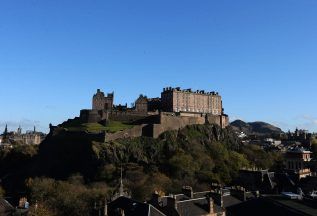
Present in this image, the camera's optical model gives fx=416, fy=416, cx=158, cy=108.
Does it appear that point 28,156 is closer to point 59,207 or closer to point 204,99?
point 204,99

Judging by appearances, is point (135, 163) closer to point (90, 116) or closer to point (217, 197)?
point (90, 116)

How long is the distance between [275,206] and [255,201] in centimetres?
276

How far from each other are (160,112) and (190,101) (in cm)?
2365

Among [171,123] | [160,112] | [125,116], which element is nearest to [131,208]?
[171,123]

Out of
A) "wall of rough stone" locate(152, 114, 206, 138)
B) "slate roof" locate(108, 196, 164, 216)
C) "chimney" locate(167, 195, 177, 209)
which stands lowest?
"slate roof" locate(108, 196, 164, 216)

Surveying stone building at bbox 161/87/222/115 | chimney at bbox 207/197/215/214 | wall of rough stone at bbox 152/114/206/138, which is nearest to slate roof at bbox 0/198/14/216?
chimney at bbox 207/197/215/214

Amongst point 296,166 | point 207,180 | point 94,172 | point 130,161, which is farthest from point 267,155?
point 94,172

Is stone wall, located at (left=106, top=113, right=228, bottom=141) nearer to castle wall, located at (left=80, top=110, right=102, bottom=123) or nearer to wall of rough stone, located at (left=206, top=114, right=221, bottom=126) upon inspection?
wall of rough stone, located at (left=206, top=114, right=221, bottom=126)

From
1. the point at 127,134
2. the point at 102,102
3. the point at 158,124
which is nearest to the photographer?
the point at 127,134

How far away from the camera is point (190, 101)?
408 feet

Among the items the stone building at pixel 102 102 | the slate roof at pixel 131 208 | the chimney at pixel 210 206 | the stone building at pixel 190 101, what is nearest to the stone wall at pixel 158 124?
the stone building at pixel 102 102

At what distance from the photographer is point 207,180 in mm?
77625

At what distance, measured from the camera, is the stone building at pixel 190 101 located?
393ft

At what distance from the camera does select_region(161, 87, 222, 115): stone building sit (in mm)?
119875
